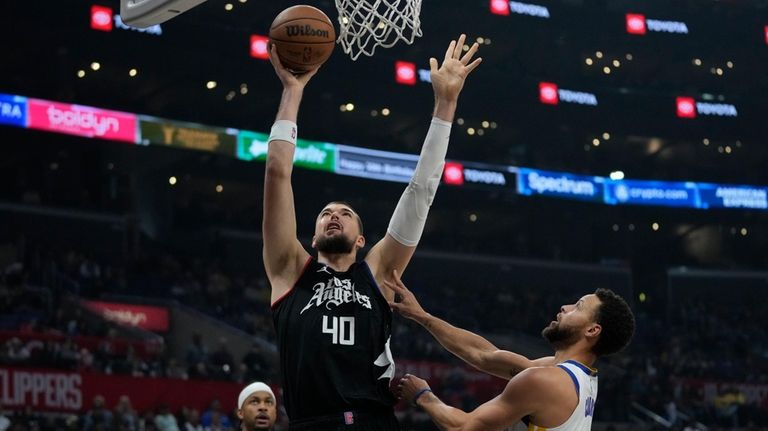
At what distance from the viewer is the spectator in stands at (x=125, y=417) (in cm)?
1536

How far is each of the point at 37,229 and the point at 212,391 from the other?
37.7 ft

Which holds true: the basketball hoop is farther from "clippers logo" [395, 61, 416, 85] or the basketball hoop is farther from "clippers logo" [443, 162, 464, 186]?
"clippers logo" [443, 162, 464, 186]

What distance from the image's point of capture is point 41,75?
2869 cm

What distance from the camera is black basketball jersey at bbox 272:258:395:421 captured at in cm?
426

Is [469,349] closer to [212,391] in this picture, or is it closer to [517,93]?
[212,391]

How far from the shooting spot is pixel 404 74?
30719 millimetres

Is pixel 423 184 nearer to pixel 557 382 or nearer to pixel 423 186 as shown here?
pixel 423 186

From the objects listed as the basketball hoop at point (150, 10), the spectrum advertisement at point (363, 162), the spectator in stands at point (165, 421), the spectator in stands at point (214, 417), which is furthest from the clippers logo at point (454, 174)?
the basketball hoop at point (150, 10)

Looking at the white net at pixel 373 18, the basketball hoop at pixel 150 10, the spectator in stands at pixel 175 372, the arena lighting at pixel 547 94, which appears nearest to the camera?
the basketball hoop at pixel 150 10

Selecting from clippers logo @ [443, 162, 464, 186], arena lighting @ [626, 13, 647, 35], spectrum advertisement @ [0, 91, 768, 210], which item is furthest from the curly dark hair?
arena lighting @ [626, 13, 647, 35]

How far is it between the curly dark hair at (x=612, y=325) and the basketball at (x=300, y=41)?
160cm

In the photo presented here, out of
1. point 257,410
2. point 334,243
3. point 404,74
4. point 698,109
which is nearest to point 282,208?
point 334,243

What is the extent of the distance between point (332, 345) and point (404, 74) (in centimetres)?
2680

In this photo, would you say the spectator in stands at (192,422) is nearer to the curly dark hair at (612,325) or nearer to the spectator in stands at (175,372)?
the spectator in stands at (175,372)
